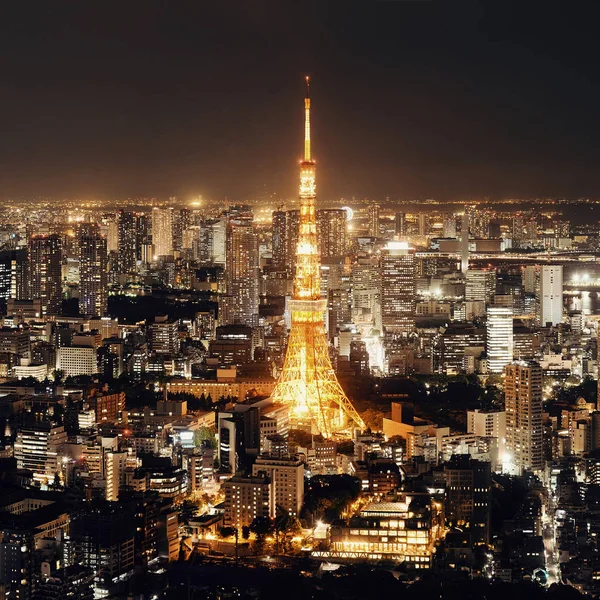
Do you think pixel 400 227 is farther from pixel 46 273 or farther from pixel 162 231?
pixel 46 273

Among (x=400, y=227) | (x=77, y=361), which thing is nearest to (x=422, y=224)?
(x=400, y=227)

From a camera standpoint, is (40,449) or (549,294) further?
(549,294)

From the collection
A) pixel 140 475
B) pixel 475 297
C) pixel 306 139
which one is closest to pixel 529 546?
pixel 140 475

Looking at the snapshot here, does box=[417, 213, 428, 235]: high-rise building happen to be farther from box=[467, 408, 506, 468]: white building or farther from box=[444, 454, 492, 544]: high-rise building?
box=[444, 454, 492, 544]: high-rise building

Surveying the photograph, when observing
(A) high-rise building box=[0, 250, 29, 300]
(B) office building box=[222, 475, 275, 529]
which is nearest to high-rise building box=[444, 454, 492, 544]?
(B) office building box=[222, 475, 275, 529]


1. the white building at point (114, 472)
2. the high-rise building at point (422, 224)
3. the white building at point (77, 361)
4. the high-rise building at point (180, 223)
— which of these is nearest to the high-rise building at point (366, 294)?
the white building at point (77, 361)

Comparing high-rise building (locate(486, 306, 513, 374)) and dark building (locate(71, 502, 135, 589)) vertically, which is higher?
high-rise building (locate(486, 306, 513, 374))
